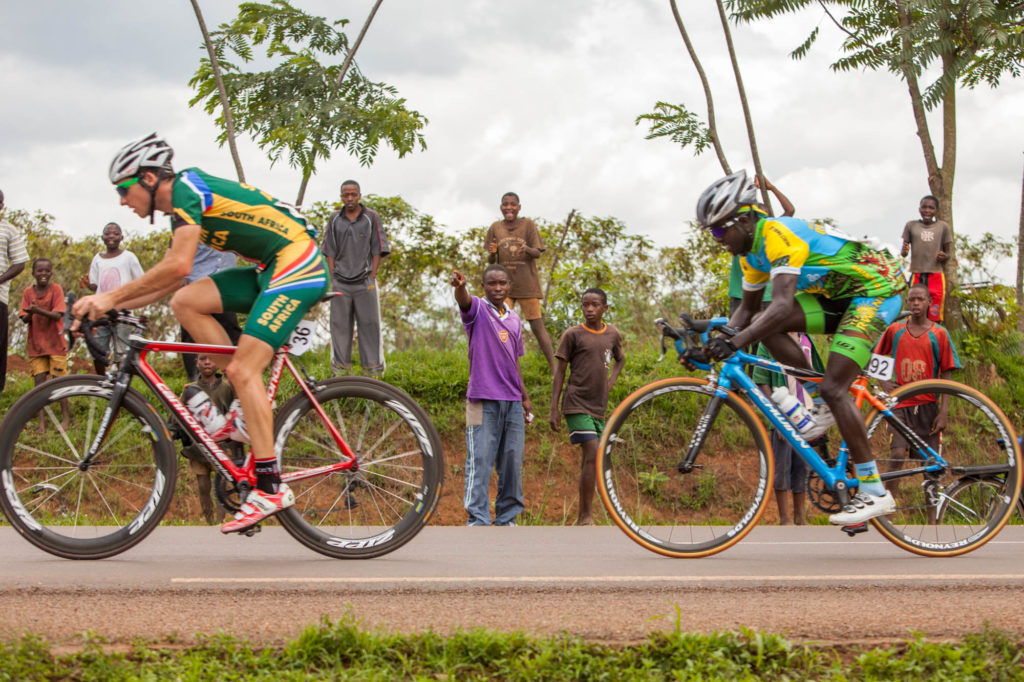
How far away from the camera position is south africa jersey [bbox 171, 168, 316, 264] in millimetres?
5059

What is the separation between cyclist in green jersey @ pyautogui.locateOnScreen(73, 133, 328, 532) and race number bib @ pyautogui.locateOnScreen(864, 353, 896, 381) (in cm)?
306

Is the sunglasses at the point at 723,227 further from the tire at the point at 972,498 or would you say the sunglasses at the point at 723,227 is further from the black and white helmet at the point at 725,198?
the tire at the point at 972,498

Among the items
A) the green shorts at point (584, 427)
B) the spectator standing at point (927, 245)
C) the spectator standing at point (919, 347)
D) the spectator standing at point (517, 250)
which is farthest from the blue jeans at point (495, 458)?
the spectator standing at point (927, 245)

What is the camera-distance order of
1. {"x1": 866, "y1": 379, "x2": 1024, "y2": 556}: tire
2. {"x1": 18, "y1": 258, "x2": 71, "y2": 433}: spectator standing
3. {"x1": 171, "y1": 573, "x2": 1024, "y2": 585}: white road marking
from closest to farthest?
{"x1": 171, "y1": 573, "x2": 1024, "y2": 585}: white road marking < {"x1": 866, "y1": 379, "x2": 1024, "y2": 556}: tire < {"x1": 18, "y1": 258, "x2": 71, "y2": 433}: spectator standing

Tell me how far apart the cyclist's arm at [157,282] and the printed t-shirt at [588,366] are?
489cm

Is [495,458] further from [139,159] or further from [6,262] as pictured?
[6,262]

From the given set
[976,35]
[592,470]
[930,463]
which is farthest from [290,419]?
[976,35]

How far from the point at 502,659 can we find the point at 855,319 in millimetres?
3132

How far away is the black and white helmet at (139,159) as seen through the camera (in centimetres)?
502

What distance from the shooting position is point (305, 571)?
16.4 ft

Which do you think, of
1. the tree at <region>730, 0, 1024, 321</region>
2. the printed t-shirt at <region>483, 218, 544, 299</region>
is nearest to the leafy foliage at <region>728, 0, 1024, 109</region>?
the tree at <region>730, 0, 1024, 321</region>

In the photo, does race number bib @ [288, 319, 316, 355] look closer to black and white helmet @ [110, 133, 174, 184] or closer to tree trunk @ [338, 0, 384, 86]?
black and white helmet @ [110, 133, 174, 184]

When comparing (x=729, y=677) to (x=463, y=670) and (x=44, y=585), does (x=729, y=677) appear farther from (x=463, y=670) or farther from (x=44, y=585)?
(x=44, y=585)

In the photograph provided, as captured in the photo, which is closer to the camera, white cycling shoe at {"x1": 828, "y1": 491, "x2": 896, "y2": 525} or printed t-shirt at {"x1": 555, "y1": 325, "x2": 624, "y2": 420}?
white cycling shoe at {"x1": 828, "y1": 491, "x2": 896, "y2": 525}
